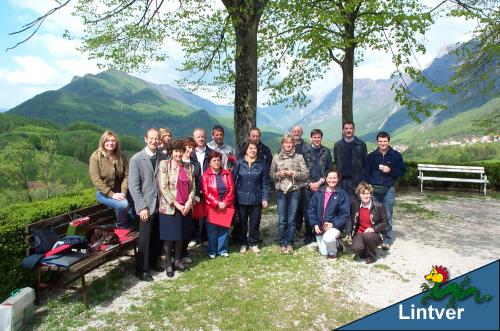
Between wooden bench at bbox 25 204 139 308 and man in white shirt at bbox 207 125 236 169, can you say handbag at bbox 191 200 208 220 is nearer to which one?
man in white shirt at bbox 207 125 236 169

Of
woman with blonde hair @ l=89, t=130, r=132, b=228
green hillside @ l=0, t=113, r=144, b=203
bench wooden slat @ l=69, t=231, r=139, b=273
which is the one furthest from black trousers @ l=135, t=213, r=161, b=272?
green hillside @ l=0, t=113, r=144, b=203

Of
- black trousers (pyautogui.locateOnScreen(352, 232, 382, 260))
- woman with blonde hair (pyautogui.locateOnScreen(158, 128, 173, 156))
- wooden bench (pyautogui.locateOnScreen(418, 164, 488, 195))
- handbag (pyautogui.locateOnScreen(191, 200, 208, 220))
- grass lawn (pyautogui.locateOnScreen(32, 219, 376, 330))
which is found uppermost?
woman with blonde hair (pyautogui.locateOnScreen(158, 128, 173, 156))

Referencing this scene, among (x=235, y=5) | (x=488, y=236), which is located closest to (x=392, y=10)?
(x=235, y=5)

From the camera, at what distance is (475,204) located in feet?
37.0

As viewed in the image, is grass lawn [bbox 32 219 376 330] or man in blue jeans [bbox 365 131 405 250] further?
man in blue jeans [bbox 365 131 405 250]

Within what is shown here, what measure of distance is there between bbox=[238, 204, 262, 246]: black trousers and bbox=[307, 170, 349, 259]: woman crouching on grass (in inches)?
35.0

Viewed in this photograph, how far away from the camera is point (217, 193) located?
6.25 m

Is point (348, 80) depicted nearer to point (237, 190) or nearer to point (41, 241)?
point (237, 190)

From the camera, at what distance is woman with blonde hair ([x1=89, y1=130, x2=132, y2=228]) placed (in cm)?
555

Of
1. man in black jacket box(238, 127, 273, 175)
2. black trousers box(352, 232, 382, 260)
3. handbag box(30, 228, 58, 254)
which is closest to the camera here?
handbag box(30, 228, 58, 254)

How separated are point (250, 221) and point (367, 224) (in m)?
1.96

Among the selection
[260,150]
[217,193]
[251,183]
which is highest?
[260,150]

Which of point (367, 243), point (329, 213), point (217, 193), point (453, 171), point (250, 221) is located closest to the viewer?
point (367, 243)

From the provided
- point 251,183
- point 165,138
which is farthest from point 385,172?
point 165,138
